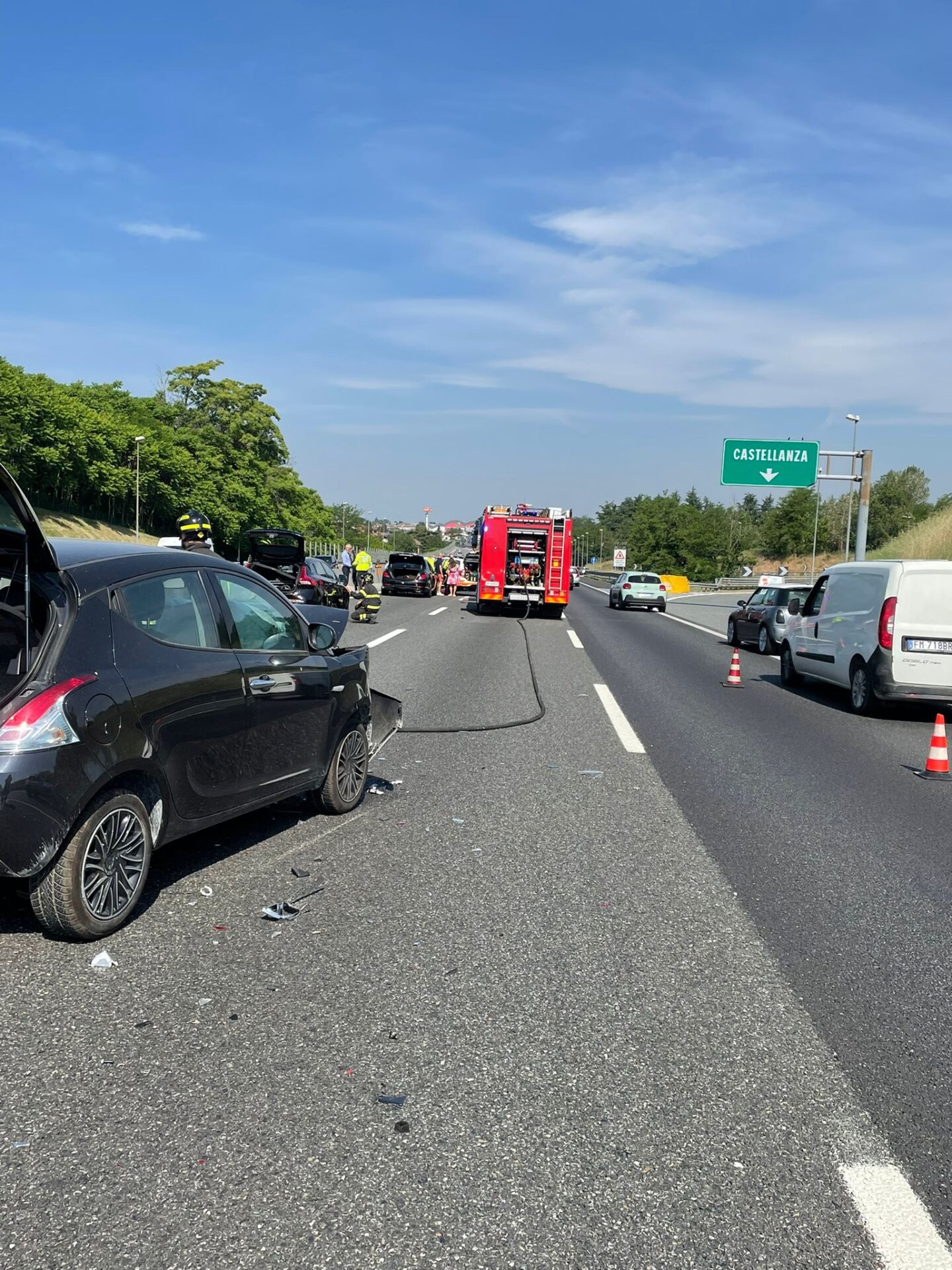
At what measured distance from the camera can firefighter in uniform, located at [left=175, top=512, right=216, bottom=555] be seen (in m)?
14.3

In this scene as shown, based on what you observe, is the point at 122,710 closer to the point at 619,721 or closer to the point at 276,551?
the point at 619,721

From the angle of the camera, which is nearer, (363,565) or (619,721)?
(619,721)

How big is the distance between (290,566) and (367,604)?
6.56 feet

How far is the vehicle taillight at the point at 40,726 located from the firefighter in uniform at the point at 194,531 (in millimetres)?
10353

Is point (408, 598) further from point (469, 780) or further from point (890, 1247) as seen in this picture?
point (890, 1247)

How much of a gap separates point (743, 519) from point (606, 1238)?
12907cm

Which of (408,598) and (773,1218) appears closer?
(773,1218)

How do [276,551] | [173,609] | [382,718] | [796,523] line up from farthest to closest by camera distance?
[796,523] < [276,551] < [382,718] < [173,609]

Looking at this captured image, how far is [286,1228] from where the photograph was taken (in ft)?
8.39

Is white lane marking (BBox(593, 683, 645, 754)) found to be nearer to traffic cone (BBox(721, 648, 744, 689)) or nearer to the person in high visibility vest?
traffic cone (BBox(721, 648, 744, 689))

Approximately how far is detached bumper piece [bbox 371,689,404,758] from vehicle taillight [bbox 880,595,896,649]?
6982 mm

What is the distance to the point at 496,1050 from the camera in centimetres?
353

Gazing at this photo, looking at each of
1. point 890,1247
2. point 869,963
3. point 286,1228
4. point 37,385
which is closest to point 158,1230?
point 286,1228

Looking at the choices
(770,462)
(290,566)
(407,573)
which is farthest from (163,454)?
(290,566)
